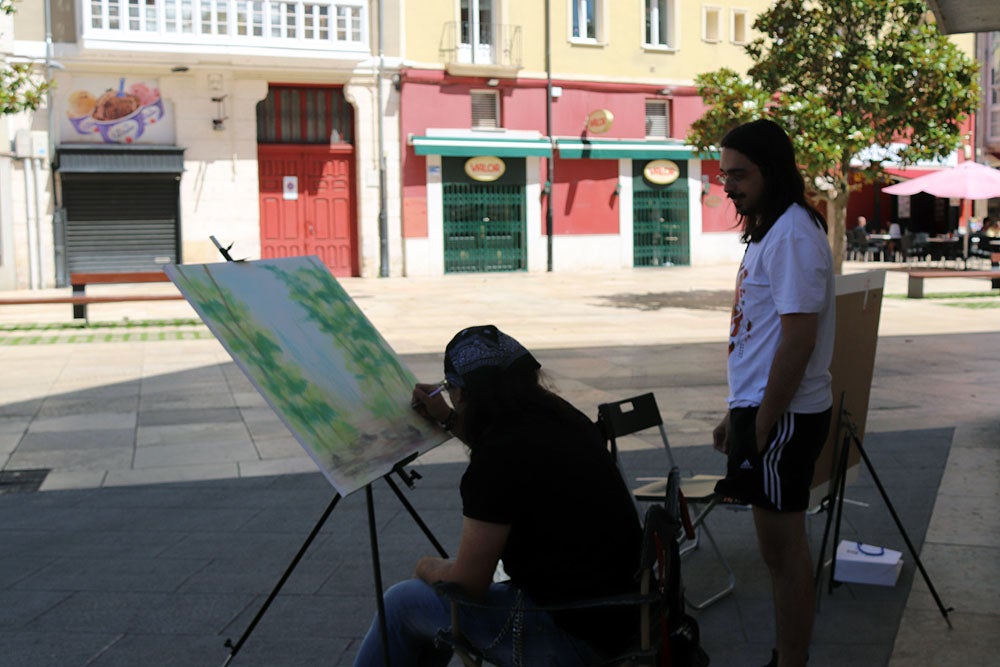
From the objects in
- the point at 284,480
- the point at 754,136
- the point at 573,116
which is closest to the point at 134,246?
the point at 573,116

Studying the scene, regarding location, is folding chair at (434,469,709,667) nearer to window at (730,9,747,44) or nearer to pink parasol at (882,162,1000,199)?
pink parasol at (882,162,1000,199)

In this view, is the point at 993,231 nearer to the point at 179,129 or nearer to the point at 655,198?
the point at 655,198

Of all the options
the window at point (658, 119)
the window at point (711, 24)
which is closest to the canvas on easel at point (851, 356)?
the window at point (658, 119)

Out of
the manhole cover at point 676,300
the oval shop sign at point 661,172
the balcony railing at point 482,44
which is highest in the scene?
the balcony railing at point 482,44

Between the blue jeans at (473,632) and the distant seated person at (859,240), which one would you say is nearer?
the blue jeans at (473,632)

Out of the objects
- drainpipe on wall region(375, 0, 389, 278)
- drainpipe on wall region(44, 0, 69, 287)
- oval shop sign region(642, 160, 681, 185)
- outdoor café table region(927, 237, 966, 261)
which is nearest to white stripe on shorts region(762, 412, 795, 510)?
drainpipe on wall region(44, 0, 69, 287)

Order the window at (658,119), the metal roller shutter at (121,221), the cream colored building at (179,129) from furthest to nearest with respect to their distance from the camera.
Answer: the window at (658,119)
the metal roller shutter at (121,221)
the cream colored building at (179,129)

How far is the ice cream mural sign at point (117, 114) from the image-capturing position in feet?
87.2

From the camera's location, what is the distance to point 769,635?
447 centimetres

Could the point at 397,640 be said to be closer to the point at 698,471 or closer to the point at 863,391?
the point at 863,391

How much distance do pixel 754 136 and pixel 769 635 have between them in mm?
1911

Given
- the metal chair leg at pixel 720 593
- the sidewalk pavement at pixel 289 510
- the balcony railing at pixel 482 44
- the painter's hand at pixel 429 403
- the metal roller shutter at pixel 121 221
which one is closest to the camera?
the painter's hand at pixel 429 403

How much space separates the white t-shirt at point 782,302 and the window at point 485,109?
1095 inches

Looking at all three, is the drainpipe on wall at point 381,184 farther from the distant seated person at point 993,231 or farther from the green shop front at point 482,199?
the distant seated person at point 993,231
